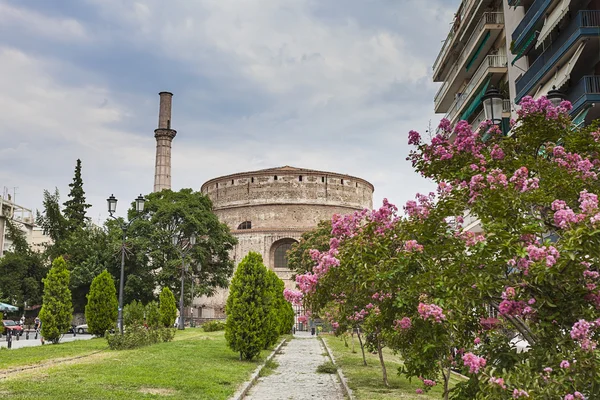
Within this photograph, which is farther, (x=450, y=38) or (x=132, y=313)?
(x=450, y=38)

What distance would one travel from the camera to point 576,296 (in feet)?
13.6

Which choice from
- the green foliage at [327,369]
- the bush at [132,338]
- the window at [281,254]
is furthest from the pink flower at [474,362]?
the window at [281,254]

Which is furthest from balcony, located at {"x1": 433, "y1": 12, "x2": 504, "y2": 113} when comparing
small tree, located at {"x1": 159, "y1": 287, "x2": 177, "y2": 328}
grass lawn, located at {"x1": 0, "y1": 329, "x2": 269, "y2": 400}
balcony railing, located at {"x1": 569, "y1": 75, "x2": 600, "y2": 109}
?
small tree, located at {"x1": 159, "y1": 287, "x2": 177, "y2": 328}

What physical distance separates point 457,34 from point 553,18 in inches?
359

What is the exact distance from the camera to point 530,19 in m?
17.1

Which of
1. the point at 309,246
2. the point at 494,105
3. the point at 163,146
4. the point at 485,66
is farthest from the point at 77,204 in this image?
the point at 494,105

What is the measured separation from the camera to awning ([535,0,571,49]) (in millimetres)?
15132

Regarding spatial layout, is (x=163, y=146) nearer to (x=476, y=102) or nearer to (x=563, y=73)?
(x=476, y=102)

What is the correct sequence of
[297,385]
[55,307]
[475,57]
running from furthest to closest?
[475,57] → [55,307] → [297,385]

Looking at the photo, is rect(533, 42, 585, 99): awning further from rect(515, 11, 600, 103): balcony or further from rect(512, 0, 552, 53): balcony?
rect(512, 0, 552, 53): balcony

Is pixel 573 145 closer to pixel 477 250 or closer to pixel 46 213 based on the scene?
pixel 477 250

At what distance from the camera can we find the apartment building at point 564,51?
14.4 meters

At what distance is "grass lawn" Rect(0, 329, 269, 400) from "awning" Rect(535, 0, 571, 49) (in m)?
11.6

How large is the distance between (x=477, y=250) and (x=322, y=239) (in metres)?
28.6
